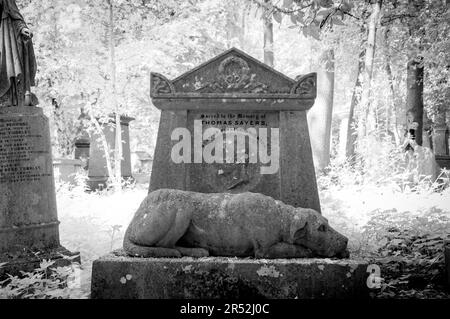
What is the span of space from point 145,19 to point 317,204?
32.1ft

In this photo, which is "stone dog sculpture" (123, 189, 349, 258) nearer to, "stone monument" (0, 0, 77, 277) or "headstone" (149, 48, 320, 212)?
"headstone" (149, 48, 320, 212)

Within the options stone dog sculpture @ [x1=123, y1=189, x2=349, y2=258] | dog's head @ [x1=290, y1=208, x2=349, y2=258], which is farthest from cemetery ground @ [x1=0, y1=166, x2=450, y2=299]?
stone dog sculpture @ [x1=123, y1=189, x2=349, y2=258]

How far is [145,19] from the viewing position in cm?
1252

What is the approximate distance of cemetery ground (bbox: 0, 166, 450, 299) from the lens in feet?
13.7

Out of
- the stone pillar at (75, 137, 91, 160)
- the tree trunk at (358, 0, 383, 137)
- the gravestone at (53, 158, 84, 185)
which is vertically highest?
the tree trunk at (358, 0, 383, 137)

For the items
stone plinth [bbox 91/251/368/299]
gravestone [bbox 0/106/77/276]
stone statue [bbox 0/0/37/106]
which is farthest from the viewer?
stone statue [bbox 0/0/37/106]

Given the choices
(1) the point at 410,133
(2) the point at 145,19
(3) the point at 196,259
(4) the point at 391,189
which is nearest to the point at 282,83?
(3) the point at 196,259

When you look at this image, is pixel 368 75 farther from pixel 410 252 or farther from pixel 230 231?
pixel 230 231

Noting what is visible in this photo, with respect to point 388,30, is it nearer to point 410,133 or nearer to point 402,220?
point 410,133

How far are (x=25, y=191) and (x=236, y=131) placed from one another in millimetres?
2740

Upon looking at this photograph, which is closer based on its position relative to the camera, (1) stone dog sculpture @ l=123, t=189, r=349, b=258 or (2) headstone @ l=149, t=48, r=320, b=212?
(1) stone dog sculpture @ l=123, t=189, r=349, b=258

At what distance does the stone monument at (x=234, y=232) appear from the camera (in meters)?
3.46

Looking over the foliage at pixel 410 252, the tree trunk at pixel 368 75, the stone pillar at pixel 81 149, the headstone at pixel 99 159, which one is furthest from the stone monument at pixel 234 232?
the stone pillar at pixel 81 149

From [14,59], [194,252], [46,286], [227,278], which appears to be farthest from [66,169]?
[227,278]
